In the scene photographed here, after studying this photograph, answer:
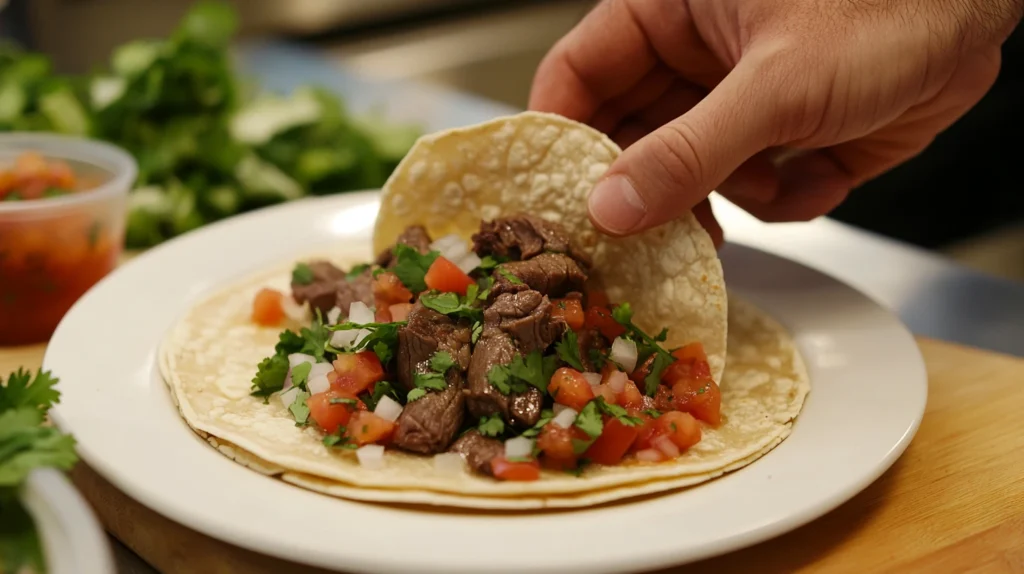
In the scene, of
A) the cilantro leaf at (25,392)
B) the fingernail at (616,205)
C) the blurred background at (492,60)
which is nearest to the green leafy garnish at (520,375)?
the fingernail at (616,205)

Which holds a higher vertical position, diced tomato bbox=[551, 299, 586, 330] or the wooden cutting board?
diced tomato bbox=[551, 299, 586, 330]

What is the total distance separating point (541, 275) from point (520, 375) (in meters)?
0.37

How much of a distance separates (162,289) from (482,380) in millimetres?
1315

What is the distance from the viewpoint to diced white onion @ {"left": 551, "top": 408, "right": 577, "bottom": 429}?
2.49 metres

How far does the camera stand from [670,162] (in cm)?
260

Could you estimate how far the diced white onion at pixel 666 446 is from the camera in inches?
98.1

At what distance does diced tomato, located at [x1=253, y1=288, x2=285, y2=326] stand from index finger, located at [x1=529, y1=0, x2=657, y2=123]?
1.21 metres

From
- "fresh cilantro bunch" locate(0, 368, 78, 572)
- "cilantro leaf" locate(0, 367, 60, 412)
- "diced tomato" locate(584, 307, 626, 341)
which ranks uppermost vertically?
"fresh cilantro bunch" locate(0, 368, 78, 572)

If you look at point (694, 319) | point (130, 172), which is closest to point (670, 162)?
point (694, 319)

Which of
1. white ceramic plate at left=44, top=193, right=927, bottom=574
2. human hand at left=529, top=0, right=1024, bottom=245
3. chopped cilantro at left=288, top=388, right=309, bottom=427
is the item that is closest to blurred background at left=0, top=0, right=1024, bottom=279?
human hand at left=529, top=0, right=1024, bottom=245

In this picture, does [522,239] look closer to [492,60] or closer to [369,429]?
[369,429]

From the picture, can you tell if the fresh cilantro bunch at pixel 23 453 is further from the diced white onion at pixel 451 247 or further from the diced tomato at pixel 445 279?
the diced white onion at pixel 451 247

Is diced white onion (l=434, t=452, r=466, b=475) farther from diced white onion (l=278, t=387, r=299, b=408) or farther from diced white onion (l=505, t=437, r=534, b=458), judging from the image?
diced white onion (l=278, t=387, r=299, b=408)

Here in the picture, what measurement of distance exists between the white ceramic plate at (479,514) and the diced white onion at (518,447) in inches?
8.6
